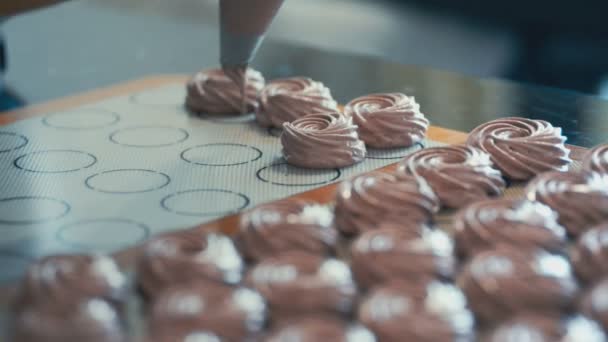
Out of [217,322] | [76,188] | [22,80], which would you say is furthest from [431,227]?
[22,80]

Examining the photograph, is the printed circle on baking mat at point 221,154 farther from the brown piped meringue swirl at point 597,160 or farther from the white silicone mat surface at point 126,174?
the brown piped meringue swirl at point 597,160

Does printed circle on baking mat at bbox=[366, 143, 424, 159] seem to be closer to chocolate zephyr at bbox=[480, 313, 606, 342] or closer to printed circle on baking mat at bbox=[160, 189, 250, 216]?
printed circle on baking mat at bbox=[160, 189, 250, 216]

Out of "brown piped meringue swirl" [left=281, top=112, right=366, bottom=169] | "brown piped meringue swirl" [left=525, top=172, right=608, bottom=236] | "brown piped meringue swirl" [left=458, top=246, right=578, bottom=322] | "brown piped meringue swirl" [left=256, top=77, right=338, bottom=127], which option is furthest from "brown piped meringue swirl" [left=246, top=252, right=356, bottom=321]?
"brown piped meringue swirl" [left=256, top=77, right=338, bottom=127]

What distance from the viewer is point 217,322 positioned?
50.6 inches

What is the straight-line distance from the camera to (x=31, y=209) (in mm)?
1747

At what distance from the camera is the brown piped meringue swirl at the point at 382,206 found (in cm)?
161

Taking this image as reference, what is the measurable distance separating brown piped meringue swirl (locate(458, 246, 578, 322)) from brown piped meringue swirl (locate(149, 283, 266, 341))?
0.93 feet

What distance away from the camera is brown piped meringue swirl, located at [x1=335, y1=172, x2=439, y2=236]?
1611 millimetres

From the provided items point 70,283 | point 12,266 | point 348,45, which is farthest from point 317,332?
point 348,45

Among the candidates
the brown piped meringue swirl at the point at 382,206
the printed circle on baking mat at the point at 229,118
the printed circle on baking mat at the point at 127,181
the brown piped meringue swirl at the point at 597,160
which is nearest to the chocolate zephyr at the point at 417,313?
the brown piped meringue swirl at the point at 382,206

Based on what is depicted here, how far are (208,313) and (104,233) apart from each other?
1.38 ft

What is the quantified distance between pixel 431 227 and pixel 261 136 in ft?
1.86

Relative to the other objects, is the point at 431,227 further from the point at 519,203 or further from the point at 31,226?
the point at 31,226

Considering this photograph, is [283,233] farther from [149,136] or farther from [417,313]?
[149,136]
